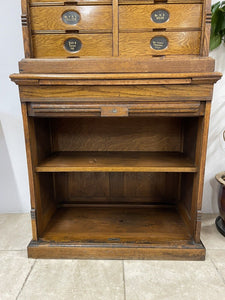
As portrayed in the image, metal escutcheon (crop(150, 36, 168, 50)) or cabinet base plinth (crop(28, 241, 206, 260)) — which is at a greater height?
metal escutcheon (crop(150, 36, 168, 50))

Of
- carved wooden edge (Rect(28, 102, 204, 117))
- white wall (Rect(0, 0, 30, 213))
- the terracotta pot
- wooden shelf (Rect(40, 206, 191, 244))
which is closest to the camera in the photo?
carved wooden edge (Rect(28, 102, 204, 117))

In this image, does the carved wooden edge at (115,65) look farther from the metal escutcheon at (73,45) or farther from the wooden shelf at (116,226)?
the wooden shelf at (116,226)

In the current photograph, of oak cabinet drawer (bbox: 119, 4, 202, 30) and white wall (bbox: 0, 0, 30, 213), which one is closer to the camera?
oak cabinet drawer (bbox: 119, 4, 202, 30)

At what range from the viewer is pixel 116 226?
130 centimetres

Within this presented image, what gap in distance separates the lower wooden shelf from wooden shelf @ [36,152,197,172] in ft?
1.30

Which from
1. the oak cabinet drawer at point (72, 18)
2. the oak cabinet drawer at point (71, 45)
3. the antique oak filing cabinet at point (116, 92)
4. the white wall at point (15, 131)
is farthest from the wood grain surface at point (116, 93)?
the white wall at point (15, 131)

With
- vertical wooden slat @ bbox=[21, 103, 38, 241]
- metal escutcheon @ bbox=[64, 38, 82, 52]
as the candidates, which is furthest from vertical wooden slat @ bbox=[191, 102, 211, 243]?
vertical wooden slat @ bbox=[21, 103, 38, 241]

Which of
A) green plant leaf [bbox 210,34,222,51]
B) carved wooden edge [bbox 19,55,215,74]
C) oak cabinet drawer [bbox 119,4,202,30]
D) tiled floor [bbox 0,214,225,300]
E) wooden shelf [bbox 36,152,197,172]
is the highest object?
oak cabinet drawer [bbox 119,4,202,30]

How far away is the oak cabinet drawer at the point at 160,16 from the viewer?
41.0 inches

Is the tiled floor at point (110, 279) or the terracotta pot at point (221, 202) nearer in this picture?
the tiled floor at point (110, 279)

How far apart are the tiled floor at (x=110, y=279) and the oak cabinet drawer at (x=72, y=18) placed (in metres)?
1.22

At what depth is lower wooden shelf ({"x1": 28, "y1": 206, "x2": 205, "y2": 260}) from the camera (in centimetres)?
110

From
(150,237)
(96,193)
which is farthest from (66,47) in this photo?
A: (150,237)

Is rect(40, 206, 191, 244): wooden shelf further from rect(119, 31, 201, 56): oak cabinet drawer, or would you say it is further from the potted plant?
the potted plant
